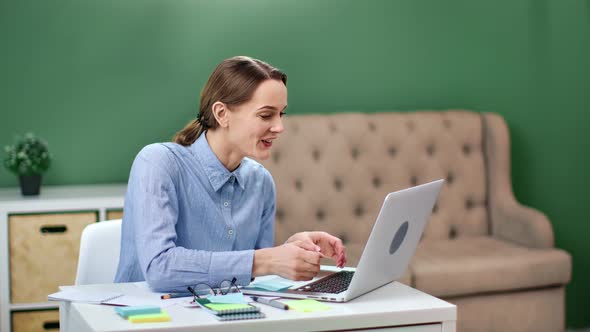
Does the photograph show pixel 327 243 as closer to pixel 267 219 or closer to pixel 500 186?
pixel 267 219

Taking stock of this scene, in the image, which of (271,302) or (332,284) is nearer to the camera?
(271,302)

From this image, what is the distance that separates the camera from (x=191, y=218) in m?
2.33

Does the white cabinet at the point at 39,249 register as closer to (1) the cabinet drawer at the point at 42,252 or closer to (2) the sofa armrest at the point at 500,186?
(1) the cabinet drawer at the point at 42,252

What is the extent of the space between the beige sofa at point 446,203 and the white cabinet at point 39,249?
0.95 meters

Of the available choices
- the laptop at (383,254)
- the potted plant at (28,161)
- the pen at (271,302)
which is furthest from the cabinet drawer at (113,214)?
the pen at (271,302)

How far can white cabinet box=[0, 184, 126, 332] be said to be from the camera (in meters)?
3.54

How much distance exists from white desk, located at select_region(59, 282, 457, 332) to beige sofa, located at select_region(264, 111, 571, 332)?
5.96 feet

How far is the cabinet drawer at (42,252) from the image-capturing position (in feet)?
11.7

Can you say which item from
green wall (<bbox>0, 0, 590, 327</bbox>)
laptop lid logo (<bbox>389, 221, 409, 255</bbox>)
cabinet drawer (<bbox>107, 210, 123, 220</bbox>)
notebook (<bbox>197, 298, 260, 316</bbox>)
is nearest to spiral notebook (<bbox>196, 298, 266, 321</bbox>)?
notebook (<bbox>197, 298, 260, 316</bbox>)

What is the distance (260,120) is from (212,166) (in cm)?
19

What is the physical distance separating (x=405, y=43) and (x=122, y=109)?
157 centimetres

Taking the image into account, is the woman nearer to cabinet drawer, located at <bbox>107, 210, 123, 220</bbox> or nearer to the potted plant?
cabinet drawer, located at <bbox>107, 210, 123, 220</bbox>

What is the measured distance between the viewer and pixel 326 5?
438 cm

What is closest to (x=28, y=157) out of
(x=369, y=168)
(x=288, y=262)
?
(x=369, y=168)
